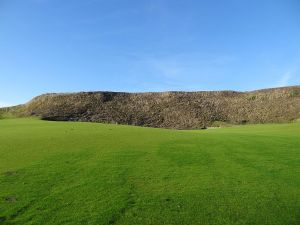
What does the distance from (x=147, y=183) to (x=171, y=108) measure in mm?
40781

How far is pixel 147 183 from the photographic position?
13.1 meters

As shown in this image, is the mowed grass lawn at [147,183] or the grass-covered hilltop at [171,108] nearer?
the mowed grass lawn at [147,183]

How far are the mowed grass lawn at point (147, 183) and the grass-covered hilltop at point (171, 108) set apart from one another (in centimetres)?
3074

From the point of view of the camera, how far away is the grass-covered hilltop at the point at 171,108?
165 feet

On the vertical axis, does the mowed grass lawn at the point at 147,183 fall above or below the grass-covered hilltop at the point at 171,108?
below

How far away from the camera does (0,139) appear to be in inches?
832

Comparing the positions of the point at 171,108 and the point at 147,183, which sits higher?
the point at 171,108

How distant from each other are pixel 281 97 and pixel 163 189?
45393 millimetres

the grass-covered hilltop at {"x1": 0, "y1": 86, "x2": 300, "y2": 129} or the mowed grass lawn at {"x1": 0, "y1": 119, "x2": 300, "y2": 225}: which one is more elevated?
the grass-covered hilltop at {"x1": 0, "y1": 86, "x2": 300, "y2": 129}

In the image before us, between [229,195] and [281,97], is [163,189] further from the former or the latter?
[281,97]

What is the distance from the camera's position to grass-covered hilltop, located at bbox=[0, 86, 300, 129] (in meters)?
50.3

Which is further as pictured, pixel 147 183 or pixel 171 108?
pixel 171 108

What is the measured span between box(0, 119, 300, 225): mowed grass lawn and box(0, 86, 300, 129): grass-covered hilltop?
1210 inches

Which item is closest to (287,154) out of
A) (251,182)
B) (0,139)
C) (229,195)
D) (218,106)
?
(251,182)
